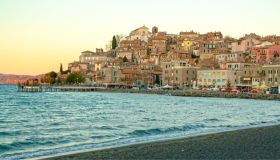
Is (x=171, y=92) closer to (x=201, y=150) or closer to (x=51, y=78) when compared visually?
(x=51, y=78)

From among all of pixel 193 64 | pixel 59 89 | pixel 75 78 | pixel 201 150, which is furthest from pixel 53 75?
pixel 201 150

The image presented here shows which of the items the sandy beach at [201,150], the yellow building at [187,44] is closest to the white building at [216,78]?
the yellow building at [187,44]

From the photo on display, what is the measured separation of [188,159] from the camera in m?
14.7

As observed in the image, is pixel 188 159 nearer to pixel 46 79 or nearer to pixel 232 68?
pixel 232 68

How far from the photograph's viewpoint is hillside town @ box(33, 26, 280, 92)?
105438 millimetres

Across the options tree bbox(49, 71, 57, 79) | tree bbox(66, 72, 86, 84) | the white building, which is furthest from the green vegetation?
the white building

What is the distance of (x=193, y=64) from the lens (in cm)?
12912

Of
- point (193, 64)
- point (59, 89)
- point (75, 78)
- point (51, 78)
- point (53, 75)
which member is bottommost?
point (59, 89)

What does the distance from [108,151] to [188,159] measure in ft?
11.8

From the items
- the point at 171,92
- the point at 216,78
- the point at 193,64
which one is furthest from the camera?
the point at 193,64

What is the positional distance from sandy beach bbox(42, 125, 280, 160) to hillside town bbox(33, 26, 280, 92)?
3075 inches

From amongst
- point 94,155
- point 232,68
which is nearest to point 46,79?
point 232,68

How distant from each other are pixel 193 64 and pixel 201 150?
11353 cm

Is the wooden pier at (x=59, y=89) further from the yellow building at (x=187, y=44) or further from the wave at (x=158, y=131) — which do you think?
the wave at (x=158, y=131)
